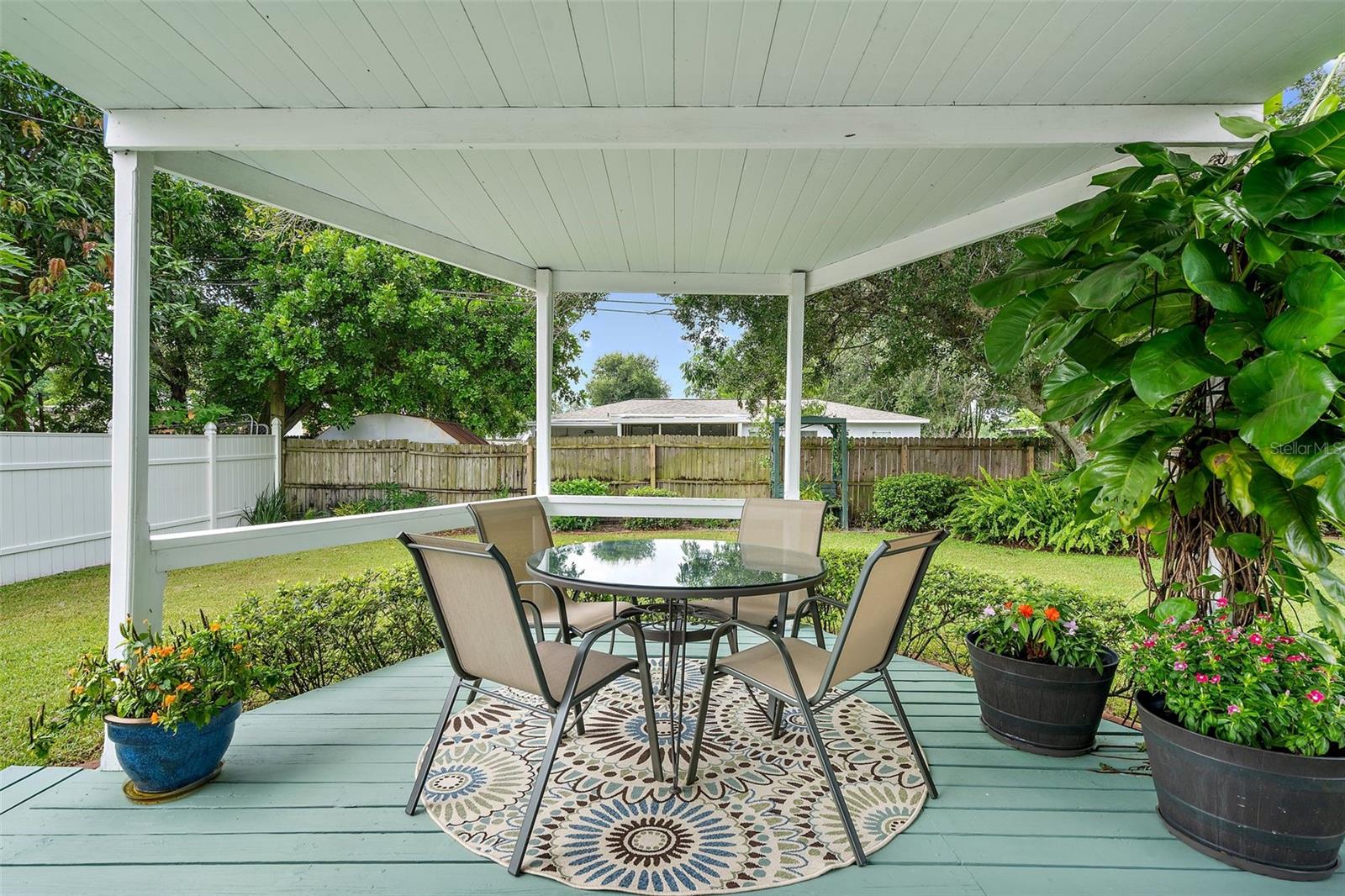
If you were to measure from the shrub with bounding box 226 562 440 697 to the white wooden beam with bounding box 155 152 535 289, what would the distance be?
1.89 meters

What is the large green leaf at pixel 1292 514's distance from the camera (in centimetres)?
180

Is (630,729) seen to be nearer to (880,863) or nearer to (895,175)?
(880,863)

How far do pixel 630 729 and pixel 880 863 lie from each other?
3.66 ft

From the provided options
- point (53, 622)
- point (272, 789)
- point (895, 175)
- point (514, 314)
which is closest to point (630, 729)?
point (272, 789)

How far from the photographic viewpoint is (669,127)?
7.93 feet

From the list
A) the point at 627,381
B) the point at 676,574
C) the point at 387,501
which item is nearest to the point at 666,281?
the point at 676,574

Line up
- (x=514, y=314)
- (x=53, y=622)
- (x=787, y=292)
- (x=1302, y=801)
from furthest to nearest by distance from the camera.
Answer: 1. (x=514, y=314)
2. (x=787, y=292)
3. (x=53, y=622)
4. (x=1302, y=801)

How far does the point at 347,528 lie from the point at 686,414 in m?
11.6

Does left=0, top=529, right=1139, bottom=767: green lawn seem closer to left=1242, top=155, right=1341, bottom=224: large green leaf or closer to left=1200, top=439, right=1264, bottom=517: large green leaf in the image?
left=1200, top=439, right=1264, bottom=517: large green leaf

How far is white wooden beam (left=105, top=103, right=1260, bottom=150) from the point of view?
7.90ft

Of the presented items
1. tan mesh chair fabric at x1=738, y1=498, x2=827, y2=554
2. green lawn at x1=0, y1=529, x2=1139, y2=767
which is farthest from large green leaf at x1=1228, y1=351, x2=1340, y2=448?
green lawn at x1=0, y1=529, x2=1139, y2=767

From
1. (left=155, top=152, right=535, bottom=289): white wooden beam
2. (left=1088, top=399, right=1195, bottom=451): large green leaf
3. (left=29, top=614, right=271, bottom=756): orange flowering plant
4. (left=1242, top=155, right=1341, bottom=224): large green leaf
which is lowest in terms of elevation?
(left=29, top=614, right=271, bottom=756): orange flowering plant

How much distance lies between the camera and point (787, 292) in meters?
4.65

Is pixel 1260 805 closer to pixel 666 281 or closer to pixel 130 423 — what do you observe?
pixel 130 423
